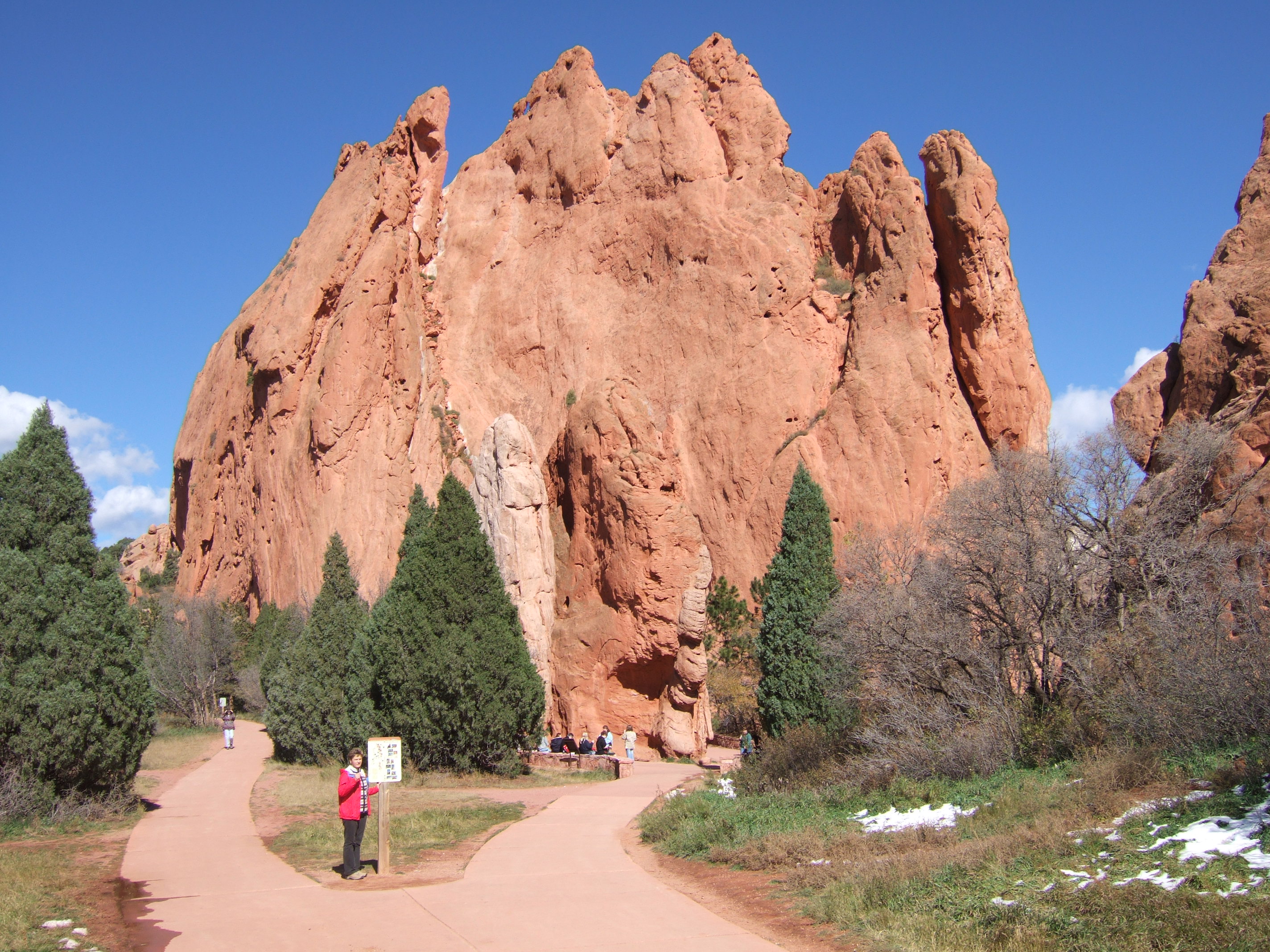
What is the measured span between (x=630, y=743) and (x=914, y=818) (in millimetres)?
16601

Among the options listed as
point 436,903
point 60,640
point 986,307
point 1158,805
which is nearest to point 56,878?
point 436,903

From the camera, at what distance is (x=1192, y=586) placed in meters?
16.7

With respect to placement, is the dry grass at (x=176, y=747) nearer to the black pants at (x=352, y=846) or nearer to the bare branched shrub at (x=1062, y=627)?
the black pants at (x=352, y=846)

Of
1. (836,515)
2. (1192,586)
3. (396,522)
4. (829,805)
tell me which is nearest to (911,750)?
(829,805)

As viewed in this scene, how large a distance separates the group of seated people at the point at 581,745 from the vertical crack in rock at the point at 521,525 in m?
1.87

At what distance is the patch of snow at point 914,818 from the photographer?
1111 cm

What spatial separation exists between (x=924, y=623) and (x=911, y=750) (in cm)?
331

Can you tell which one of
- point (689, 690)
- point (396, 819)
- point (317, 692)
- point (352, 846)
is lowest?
point (396, 819)

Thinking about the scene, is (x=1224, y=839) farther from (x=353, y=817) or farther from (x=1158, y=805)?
(x=353, y=817)

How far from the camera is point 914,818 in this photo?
11.6m

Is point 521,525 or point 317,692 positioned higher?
point 521,525

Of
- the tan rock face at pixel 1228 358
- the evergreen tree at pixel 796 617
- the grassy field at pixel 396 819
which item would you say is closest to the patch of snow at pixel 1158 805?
the grassy field at pixel 396 819

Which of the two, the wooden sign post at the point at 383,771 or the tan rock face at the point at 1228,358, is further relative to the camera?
the tan rock face at the point at 1228,358

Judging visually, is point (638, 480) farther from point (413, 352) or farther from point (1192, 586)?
point (413, 352)
